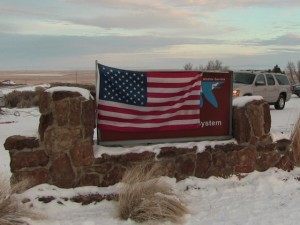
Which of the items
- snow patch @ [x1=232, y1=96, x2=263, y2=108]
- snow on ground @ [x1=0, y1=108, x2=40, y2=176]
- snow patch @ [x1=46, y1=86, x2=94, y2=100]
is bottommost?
snow on ground @ [x1=0, y1=108, x2=40, y2=176]

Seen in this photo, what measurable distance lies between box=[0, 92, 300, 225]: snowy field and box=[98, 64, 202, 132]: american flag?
1.01 meters

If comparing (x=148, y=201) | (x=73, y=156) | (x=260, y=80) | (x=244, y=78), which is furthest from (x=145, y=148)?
(x=260, y=80)

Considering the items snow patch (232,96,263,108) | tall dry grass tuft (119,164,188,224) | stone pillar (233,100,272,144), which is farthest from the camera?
snow patch (232,96,263,108)

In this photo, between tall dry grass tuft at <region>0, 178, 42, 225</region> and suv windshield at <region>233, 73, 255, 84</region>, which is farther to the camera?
suv windshield at <region>233, 73, 255, 84</region>

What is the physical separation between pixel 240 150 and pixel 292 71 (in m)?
73.7

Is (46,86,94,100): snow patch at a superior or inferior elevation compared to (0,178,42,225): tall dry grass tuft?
superior

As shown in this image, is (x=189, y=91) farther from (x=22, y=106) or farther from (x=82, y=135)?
(x=22, y=106)

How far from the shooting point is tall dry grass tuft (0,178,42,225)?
237 inches

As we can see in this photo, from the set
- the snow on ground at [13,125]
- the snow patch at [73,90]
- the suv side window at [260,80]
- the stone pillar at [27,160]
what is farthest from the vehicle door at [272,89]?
the stone pillar at [27,160]

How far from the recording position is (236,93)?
22.8m

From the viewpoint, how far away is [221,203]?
7379 mm

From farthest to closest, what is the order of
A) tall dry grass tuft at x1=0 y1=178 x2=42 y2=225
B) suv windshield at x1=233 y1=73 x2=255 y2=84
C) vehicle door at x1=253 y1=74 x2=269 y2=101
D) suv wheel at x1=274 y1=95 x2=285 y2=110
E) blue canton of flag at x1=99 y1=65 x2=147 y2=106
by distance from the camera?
suv wheel at x1=274 y1=95 x2=285 y2=110 < vehicle door at x1=253 y1=74 x2=269 y2=101 < suv windshield at x1=233 y1=73 x2=255 y2=84 < blue canton of flag at x1=99 y1=65 x2=147 y2=106 < tall dry grass tuft at x1=0 y1=178 x2=42 y2=225

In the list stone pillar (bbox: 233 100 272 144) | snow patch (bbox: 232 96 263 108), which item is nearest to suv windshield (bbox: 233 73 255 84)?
snow patch (bbox: 232 96 263 108)

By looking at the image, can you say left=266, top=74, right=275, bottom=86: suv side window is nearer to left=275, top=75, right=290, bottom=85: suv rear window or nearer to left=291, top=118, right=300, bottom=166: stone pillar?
left=275, top=75, right=290, bottom=85: suv rear window
